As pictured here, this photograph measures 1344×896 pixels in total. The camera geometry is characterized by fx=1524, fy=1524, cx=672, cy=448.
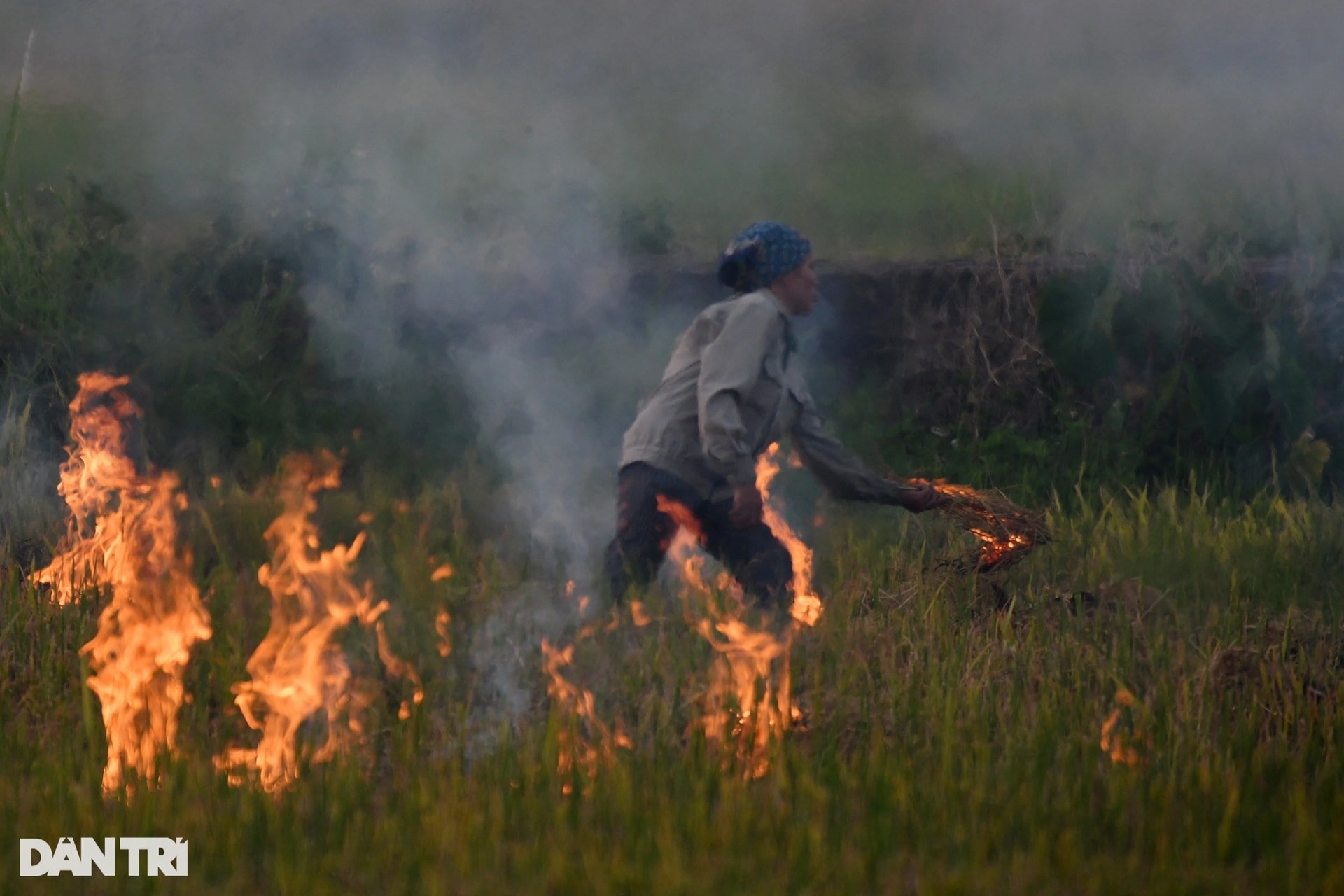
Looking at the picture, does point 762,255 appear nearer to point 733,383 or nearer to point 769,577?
point 733,383

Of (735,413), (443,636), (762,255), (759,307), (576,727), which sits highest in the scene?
(762,255)

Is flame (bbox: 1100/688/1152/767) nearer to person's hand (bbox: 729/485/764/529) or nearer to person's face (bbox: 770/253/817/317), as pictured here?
person's hand (bbox: 729/485/764/529)

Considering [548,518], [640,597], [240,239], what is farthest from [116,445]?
[640,597]

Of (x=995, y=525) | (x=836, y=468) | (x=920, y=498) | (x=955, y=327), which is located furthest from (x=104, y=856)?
(x=955, y=327)

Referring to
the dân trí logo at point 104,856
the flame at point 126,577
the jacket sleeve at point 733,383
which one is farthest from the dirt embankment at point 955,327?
the dân trí logo at point 104,856

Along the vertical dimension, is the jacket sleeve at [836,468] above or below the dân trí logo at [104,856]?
above

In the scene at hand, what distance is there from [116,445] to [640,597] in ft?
10.6

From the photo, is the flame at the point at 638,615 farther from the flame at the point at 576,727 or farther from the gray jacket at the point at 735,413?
the gray jacket at the point at 735,413

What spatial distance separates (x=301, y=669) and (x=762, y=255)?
78.9 inches

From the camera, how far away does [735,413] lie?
482 centimetres

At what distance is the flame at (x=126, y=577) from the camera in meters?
4.18

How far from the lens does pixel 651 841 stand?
10.8 feet

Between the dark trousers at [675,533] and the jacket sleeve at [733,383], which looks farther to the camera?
the dark trousers at [675,533]

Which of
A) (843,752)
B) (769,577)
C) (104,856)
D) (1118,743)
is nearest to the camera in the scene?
(104,856)
